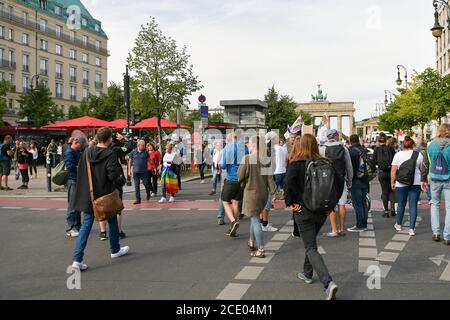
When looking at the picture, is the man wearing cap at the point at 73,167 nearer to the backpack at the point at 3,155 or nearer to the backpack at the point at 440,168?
the backpack at the point at 440,168

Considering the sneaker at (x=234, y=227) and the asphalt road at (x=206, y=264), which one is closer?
the asphalt road at (x=206, y=264)

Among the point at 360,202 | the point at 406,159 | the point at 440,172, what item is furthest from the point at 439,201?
the point at 360,202

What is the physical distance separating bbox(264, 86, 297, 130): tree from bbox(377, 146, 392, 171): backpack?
43034 mm

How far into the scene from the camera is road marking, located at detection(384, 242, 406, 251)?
738 cm

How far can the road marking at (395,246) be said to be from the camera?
24.2ft

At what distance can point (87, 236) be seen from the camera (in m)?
6.26

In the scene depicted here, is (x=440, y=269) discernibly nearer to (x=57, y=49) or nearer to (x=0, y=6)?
(x=0, y=6)

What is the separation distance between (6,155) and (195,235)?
1053 centimetres

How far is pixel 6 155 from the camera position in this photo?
53.4 ft

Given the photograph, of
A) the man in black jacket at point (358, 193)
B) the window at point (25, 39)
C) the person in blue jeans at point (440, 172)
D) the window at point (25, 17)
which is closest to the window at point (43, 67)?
the window at point (25, 39)

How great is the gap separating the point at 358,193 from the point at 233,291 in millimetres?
4706

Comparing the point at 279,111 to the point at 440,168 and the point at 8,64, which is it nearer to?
the point at 8,64

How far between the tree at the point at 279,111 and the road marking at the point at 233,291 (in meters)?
49.0
